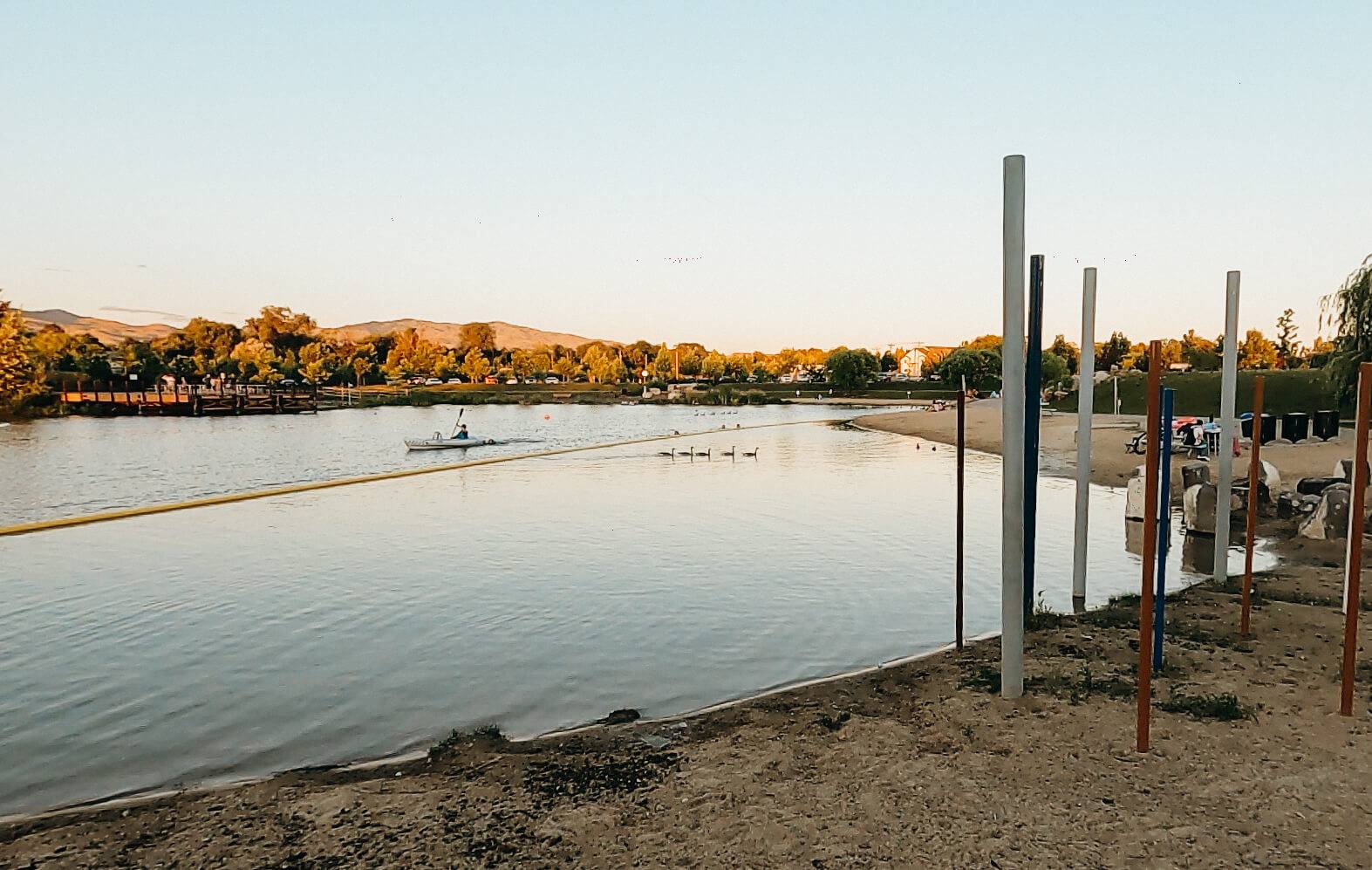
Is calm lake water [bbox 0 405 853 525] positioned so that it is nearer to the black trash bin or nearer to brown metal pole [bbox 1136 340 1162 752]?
brown metal pole [bbox 1136 340 1162 752]

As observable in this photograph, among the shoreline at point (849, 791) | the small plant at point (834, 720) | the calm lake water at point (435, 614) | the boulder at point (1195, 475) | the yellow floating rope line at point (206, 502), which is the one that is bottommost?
the yellow floating rope line at point (206, 502)

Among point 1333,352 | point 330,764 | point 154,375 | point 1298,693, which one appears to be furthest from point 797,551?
point 154,375

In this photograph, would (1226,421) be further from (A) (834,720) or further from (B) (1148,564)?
(A) (834,720)

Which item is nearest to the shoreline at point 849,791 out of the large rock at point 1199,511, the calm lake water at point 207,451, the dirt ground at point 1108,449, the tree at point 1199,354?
the dirt ground at point 1108,449

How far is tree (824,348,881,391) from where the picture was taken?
15750 cm

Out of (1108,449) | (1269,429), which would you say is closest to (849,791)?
(1269,429)

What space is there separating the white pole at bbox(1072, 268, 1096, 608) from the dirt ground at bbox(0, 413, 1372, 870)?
2936 millimetres

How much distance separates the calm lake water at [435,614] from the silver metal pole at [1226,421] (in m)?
1.44

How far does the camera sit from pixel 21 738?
23.9 feet

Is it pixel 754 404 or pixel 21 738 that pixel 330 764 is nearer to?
pixel 21 738

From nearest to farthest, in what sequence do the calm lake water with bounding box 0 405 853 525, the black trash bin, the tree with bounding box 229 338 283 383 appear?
the calm lake water with bounding box 0 405 853 525 → the black trash bin → the tree with bounding box 229 338 283 383

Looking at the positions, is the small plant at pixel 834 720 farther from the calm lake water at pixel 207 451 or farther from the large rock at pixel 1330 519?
the calm lake water at pixel 207 451

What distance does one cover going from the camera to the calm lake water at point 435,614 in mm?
7504

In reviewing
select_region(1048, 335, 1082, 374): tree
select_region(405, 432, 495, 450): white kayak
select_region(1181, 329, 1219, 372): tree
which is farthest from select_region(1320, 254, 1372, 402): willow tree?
select_region(1048, 335, 1082, 374): tree
